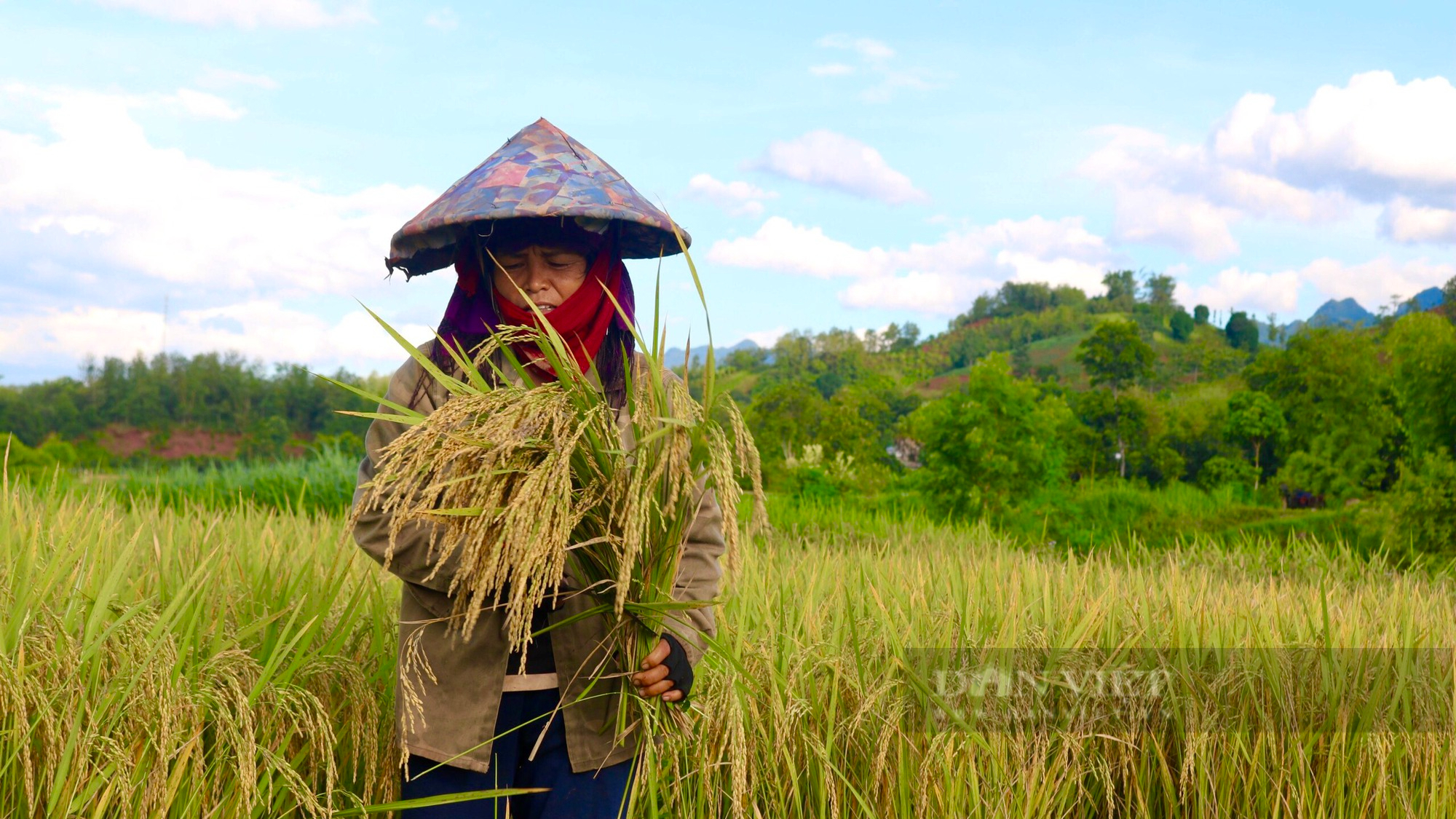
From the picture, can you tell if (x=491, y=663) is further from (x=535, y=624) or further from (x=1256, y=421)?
(x=1256, y=421)

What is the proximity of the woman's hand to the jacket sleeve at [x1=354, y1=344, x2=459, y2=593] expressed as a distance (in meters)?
0.45

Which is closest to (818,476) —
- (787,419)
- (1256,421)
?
(787,419)

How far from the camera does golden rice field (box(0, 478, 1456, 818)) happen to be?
2.33 meters

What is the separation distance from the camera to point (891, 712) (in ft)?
9.19

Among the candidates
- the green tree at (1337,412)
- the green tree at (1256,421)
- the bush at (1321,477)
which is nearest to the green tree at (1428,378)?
the green tree at (1337,412)

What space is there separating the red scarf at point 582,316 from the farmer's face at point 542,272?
0.08 ft

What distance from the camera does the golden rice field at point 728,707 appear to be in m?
2.33

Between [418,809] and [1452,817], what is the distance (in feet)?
10.1

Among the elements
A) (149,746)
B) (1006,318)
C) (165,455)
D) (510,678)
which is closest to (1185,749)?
(510,678)

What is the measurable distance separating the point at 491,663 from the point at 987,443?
770 centimetres

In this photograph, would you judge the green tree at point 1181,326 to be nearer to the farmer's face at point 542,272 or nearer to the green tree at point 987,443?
the green tree at point 987,443

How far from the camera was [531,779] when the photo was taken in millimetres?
2256

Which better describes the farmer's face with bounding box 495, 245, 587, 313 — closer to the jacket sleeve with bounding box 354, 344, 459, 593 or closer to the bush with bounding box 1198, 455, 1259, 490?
the jacket sleeve with bounding box 354, 344, 459, 593

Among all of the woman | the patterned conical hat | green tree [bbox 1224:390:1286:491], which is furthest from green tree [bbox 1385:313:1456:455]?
the woman
